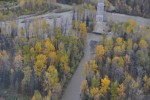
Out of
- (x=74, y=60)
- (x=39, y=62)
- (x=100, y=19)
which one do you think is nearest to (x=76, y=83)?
(x=74, y=60)

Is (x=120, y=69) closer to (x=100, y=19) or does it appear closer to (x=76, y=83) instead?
(x=76, y=83)

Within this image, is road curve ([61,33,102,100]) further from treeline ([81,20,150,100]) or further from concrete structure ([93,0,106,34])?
concrete structure ([93,0,106,34])

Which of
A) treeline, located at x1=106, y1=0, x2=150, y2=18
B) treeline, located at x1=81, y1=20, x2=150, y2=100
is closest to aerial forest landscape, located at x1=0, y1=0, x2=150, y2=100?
treeline, located at x1=81, y1=20, x2=150, y2=100

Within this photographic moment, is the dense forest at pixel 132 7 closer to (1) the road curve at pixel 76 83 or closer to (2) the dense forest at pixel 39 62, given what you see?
(1) the road curve at pixel 76 83

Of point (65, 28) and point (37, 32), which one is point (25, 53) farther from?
point (65, 28)

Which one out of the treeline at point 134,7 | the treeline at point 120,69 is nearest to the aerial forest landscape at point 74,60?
the treeline at point 120,69

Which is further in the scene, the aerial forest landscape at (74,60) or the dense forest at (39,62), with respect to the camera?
the dense forest at (39,62)

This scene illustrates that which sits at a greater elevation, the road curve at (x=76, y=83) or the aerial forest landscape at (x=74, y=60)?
the aerial forest landscape at (x=74, y=60)

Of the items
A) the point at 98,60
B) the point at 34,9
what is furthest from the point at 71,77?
the point at 34,9
